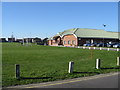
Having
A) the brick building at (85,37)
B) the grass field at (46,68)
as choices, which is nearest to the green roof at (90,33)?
the brick building at (85,37)

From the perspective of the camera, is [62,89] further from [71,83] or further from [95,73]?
[95,73]

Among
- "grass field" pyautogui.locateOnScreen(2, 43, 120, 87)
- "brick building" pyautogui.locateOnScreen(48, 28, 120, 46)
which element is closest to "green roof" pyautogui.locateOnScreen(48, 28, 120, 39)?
"brick building" pyautogui.locateOnScreen(48, 28, 120, 46)

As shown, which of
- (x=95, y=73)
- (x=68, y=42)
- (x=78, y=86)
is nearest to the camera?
(x=78, y=86)

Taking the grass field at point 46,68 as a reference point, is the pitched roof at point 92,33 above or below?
above

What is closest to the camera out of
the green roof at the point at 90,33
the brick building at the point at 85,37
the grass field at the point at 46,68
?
the grass field at the point at 46,68

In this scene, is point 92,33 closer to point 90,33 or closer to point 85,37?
point 90,33

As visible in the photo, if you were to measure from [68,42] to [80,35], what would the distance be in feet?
18.2

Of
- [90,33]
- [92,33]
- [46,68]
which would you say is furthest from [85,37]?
[46,68]

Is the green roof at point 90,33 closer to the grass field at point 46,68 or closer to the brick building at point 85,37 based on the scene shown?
the brick building at point 85,37

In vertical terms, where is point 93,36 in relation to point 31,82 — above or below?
above

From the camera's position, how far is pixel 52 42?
68.4 m

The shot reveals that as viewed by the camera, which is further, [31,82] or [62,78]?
[62,78]

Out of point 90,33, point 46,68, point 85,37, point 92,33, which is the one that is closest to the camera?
point 46,68

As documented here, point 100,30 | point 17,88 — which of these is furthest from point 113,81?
point 100,30
